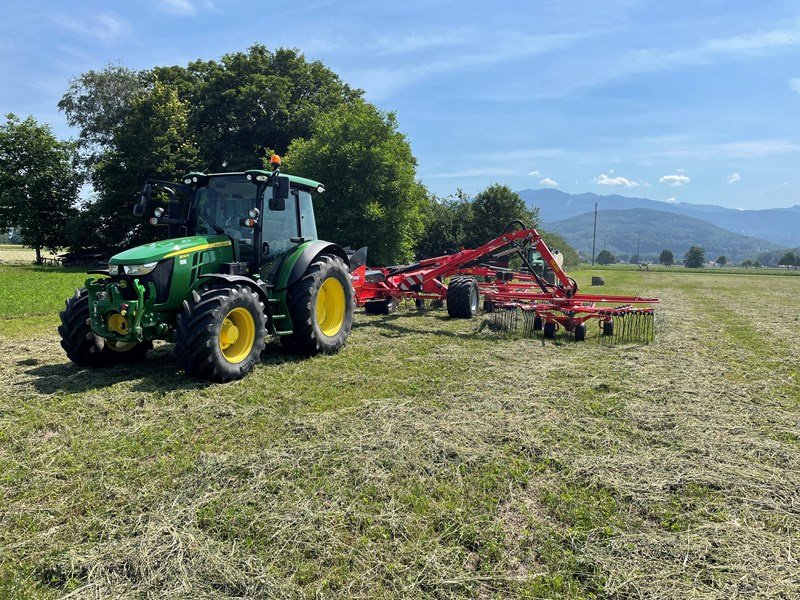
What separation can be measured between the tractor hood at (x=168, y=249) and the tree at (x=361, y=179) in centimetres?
1514

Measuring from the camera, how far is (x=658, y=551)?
2932 mm

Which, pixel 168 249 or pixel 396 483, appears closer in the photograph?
pixel 396 483

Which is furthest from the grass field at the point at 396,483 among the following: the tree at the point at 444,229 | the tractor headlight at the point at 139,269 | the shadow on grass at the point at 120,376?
the tree at the point at 444,229

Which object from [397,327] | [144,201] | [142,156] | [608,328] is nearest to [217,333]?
[144,201]

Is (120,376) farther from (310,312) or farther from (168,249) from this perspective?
(310,312)

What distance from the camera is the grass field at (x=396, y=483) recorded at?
2.73m

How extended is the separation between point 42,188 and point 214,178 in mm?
30693

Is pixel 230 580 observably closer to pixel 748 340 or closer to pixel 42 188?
pixel 748 340

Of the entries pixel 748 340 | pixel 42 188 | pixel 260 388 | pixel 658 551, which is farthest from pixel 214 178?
pixel 42 188

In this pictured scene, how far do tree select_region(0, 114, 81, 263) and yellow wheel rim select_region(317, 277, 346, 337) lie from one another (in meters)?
29.5

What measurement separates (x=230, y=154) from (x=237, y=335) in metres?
25.2

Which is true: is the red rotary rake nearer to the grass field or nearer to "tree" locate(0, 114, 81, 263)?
the grass field

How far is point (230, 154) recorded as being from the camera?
94.3 feet

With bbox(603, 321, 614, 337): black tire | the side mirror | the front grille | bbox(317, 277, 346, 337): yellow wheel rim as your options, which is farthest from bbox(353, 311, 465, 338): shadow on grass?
the side mirror
